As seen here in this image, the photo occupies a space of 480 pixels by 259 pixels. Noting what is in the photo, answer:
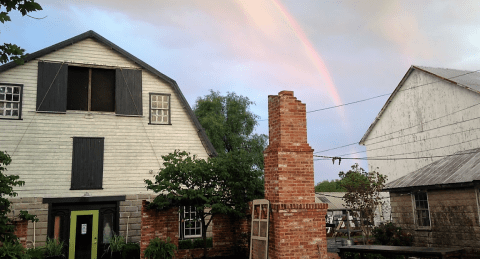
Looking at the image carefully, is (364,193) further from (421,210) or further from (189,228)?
(189,228)

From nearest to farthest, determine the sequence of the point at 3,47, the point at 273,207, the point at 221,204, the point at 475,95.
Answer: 1. the point at 3,47
2. the point at 273,207
3. the point at 221,204
4. the point at 475,95

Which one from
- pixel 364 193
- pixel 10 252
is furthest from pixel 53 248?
pixel 364 193

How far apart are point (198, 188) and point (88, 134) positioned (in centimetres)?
615

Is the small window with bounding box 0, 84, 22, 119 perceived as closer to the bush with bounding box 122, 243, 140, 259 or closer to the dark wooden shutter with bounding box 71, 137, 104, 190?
the dark wooden shutter with bounding box 71, 137, 104, 190

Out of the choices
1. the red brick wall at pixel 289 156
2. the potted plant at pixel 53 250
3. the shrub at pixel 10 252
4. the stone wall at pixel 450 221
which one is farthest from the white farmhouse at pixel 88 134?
the stone wall at pixel 450 221

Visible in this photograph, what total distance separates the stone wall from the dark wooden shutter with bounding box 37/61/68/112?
15.2m

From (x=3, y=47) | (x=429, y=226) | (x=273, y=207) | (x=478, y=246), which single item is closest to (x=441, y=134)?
(x=429, y=226)

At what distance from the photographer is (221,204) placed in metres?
11.6

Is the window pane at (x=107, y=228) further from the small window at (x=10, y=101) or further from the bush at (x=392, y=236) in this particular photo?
the bush at (x=392, y=236)

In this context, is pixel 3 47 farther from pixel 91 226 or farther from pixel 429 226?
pixel 429 226

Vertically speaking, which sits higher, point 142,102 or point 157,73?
point 157,73

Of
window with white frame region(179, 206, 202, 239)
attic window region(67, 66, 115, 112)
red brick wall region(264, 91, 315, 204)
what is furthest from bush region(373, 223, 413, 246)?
attic window region(67, 66, 115, 112)

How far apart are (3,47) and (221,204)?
7.17 m

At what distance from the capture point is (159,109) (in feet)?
53.9
